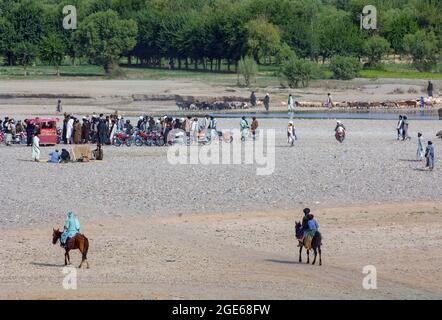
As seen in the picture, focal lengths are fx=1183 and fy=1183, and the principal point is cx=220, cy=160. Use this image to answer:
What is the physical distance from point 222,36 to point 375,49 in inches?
400

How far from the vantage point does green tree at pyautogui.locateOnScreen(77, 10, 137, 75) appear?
254ft

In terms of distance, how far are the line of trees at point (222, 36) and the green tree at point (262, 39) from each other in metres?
0.06

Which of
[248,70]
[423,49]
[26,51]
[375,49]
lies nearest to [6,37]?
[26,51]

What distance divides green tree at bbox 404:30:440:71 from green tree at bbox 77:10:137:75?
18.8 m

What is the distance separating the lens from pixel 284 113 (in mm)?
52906

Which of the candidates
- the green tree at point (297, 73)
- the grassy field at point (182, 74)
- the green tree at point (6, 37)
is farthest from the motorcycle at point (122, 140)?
the green tree at point (6, 37)

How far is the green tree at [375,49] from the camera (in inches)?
2977

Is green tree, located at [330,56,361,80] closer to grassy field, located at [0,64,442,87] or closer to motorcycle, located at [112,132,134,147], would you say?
grassy field, located at [0,64,442,87]

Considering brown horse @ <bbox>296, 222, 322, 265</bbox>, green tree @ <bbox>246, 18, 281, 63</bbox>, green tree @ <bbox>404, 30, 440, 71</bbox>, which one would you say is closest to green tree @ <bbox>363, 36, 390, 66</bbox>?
green tree @ <bbox>404, 30, 440, 71</bbox>

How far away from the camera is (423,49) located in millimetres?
76250

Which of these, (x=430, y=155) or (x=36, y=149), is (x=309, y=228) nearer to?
(x=430, y=155)
